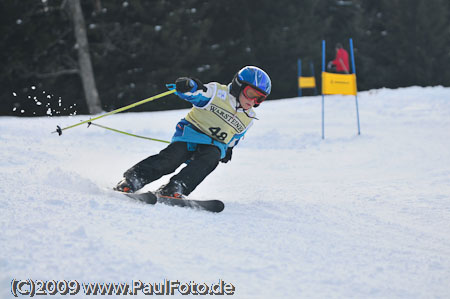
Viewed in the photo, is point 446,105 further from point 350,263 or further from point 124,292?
point 124,292

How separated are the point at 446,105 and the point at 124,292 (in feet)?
37.8

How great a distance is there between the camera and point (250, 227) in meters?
3.13

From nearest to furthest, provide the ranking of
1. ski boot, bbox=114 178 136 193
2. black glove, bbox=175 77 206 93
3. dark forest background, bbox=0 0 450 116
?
1. ski boot, bbox=114 178 136 193
2. black glove, bbox=175 77 206 93
3. dark forest background, bbox=0 0 450 116

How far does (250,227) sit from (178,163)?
3.68ft

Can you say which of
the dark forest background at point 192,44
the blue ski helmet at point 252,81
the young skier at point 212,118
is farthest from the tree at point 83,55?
the blue ski helmet at point 252,81

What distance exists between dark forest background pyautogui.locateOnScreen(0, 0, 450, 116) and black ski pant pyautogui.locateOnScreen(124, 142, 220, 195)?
9206 millimetres

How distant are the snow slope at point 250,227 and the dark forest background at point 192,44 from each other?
777 centimetres

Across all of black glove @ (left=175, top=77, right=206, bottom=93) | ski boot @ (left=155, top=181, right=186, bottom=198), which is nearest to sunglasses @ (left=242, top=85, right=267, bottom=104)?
black glove @ (left=175, top=77, right=206, bottom=93)

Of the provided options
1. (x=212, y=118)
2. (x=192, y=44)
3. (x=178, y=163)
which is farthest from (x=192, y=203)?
(x=192, y=44)

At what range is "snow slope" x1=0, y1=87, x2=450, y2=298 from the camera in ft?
7.20

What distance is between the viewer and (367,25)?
2800 centimetres

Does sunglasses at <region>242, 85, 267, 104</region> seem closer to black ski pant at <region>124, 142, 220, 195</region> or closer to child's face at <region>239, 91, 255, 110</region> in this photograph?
child's face at <region>239, 91, 255, 110</region>

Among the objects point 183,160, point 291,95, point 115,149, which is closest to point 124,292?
point 183,160

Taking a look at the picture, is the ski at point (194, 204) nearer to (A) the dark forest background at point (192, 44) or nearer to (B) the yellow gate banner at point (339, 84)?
(B) the yellow gate banner at point (339, 84)
